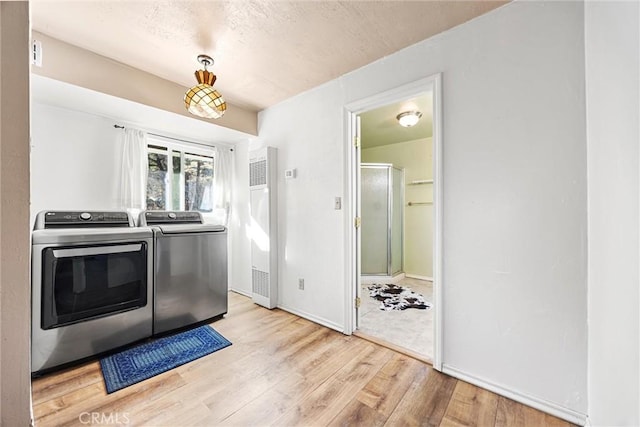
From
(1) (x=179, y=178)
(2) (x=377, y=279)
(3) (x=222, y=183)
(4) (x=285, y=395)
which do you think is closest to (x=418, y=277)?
(2) (x=377, y=279)

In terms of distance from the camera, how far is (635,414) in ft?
2.27

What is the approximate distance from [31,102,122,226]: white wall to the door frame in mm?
2443

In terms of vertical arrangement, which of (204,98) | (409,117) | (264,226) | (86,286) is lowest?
(86,286)

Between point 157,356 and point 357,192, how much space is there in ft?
6.75

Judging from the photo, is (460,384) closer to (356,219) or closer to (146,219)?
(356,219)

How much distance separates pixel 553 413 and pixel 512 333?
400mm

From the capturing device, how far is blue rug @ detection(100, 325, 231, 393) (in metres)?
1.63

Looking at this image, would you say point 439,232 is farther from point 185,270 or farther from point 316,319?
point 185,270

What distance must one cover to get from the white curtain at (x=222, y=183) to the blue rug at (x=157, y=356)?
1682 millimetres

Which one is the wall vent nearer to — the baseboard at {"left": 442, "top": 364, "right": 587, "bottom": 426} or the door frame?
the door frame

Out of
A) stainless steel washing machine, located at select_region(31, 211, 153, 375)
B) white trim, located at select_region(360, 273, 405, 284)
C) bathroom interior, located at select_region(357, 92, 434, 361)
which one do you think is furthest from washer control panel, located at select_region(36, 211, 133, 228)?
white trim, located at select_region(360, 273, 405, 284)

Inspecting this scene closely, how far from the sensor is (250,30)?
1.71 meters

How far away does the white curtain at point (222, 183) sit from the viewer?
353 centimetres

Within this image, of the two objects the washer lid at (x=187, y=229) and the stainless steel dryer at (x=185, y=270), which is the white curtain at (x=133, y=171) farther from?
the washer lid at (x=187, y=229)
